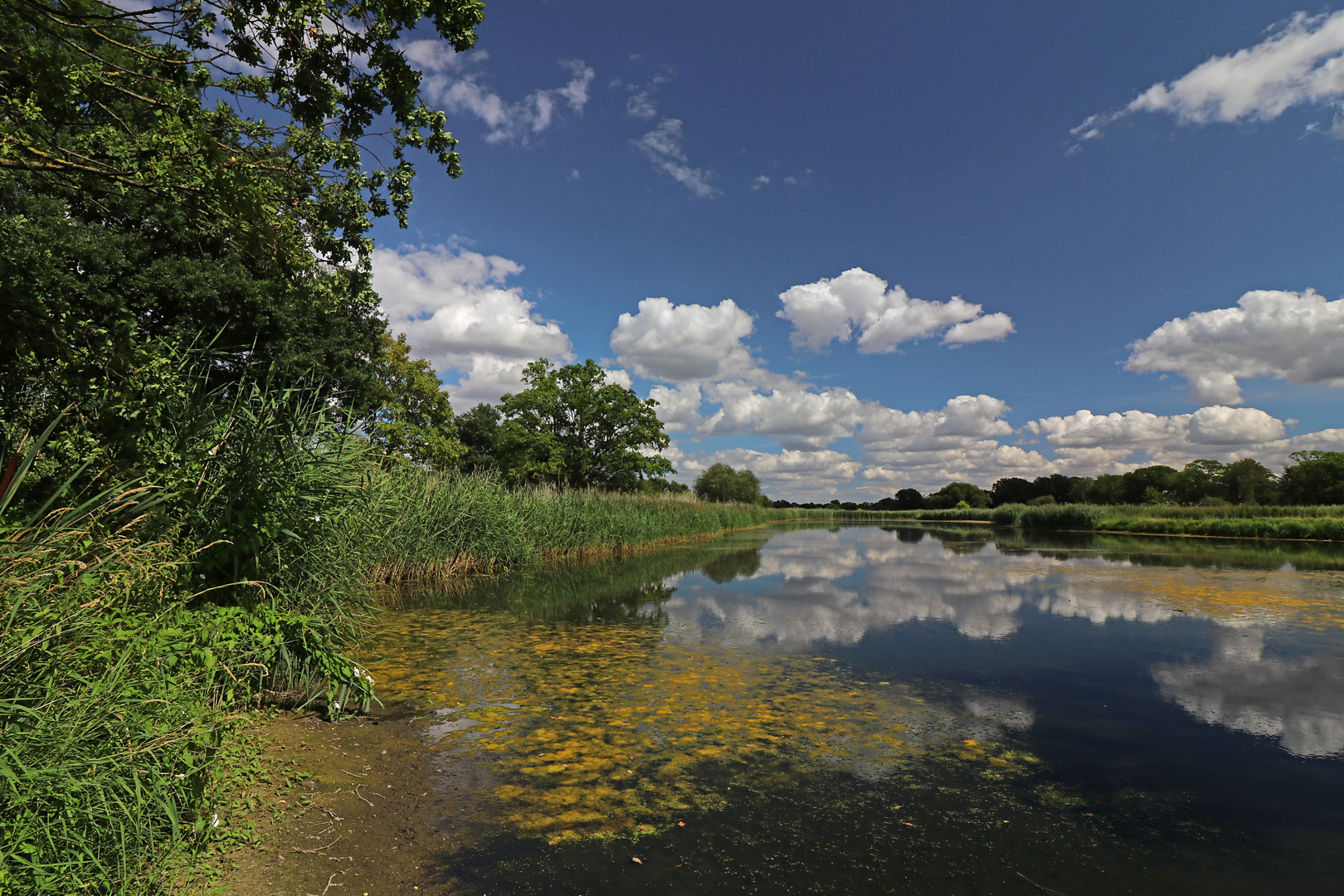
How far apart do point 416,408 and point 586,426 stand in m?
9.13

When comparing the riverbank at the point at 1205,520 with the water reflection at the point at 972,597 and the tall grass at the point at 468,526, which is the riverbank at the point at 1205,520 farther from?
the tall grass at the point at 468,526

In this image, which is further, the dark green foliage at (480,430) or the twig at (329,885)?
the dark green foliage at (480,430)

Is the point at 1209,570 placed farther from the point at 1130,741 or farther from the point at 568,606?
the point at 568,606

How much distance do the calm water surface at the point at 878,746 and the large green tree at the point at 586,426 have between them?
22.6m

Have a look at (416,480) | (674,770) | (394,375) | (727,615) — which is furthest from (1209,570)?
(394,375)

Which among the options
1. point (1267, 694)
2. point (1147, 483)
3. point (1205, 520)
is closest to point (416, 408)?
point (1267, 694)

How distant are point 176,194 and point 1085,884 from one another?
681 centimetres

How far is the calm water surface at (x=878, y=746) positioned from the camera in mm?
2916

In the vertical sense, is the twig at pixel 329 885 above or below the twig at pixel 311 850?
below

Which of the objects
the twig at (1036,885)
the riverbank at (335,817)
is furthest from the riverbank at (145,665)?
the twig at (1036,885)

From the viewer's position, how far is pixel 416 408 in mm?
29000

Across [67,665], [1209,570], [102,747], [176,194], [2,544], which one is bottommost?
[1209,570]

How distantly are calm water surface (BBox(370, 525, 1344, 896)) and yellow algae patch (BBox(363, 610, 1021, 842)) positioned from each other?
0.03 metres

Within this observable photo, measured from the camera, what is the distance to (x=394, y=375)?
26672 mm
